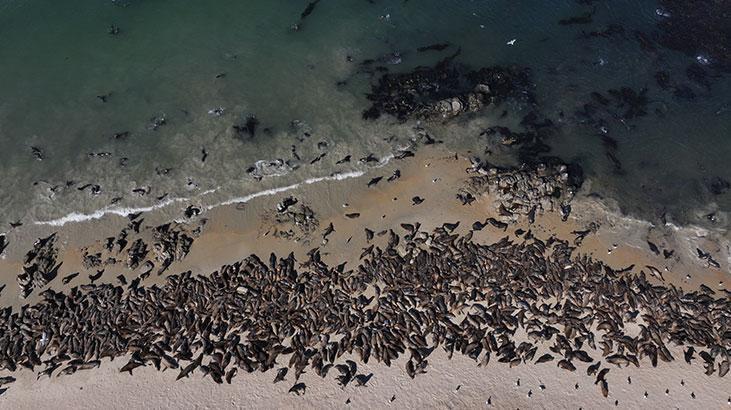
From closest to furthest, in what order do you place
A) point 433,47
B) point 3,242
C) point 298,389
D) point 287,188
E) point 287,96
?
point 298,389
point 3,242
point 287,188
point 287,96
point 433,47

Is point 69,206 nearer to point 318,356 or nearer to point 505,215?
point 318,356

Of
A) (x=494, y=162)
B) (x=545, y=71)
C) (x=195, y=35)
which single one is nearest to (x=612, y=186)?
(x=494, y=162)

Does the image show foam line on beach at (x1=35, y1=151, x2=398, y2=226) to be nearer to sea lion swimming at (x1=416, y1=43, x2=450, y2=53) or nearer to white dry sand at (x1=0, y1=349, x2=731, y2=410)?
white dry sand at (x1=0, y1=349, x2=731, y2=410)

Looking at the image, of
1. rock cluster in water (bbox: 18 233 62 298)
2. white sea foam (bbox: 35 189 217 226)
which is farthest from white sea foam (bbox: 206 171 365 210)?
rock cluster in water (bbox: 18 233 62 298)

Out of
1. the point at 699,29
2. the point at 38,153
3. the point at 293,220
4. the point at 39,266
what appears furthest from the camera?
the point at 699,29

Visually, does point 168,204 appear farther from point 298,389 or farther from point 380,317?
point 380,317

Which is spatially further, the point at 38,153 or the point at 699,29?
the point at 699,29

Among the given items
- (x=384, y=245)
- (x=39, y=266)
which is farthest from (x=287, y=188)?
(x=39, y=266)
